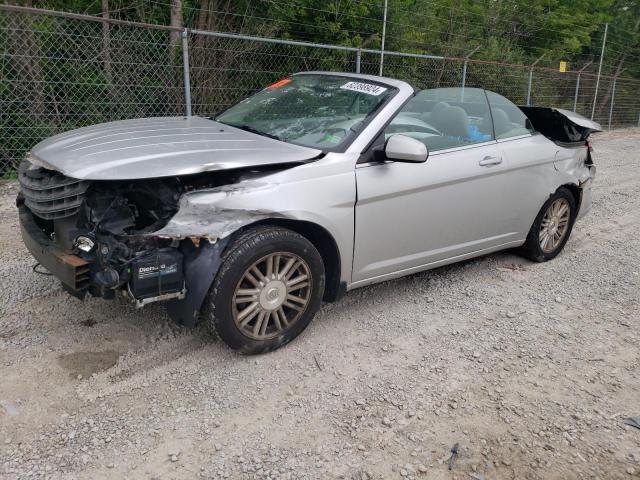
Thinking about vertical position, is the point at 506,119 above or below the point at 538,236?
above

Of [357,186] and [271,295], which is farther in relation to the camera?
[357,186]

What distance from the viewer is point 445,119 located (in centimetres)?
425

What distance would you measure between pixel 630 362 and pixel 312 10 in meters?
8.99

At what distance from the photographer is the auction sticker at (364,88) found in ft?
13.1

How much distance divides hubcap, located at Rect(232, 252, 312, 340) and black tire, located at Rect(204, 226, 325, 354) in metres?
0.03

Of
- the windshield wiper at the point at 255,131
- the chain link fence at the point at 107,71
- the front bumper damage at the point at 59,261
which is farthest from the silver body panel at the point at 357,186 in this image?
the chain link fence at the point at 107,71

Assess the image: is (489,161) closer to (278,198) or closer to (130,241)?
(278,198)

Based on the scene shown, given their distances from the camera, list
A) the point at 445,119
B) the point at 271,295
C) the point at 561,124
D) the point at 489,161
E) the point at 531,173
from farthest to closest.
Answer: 1. the point at 561,124
2. the point at 531,173
3. the point at 489,161
4. the point at 445,119
5. the point at 271,295

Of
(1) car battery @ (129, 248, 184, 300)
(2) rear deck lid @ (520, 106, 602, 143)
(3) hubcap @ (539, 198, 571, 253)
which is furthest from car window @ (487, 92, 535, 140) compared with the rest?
(1) car battery @ (129, 248, 184, 300)

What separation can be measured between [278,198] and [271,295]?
1.91 ft

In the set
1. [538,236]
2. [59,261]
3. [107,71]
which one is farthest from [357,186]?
[107,71]

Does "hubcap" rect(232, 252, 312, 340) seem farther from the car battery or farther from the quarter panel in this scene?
the quarter panel

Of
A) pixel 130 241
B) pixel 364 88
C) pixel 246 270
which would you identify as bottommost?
pixel 246 270

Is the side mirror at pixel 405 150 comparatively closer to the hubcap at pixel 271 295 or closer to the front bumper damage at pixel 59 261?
the hubcap at pixel 271 295
